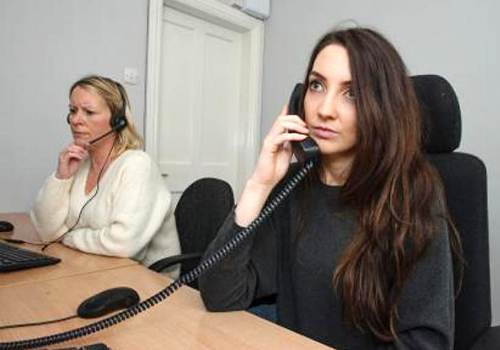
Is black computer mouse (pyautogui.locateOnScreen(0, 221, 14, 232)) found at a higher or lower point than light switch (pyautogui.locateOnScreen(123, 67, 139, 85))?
lower

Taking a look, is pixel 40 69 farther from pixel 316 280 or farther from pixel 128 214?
pixel 316 280

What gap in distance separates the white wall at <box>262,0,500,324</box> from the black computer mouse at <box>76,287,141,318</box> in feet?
6.39

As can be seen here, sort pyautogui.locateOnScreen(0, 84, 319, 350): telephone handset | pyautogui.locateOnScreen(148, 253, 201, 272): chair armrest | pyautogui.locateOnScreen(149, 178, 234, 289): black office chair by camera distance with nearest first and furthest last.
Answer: pyautogui.locateOnScreen(0, 84, 319, 350): telephone handset < pyautogui.locateOnScreen(148, 253, 201, 272): chair armrest < pyautogui.locateOnScreen(149, 178, 234, 289): black office chair

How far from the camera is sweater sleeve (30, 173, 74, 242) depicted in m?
1.42

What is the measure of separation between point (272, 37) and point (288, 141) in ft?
8.49

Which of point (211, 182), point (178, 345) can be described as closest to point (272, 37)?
point (211, 182)

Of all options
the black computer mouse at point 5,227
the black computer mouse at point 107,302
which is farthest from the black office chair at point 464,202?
the black computer mouse at point 5,227

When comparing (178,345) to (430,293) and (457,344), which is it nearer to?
(430,293)

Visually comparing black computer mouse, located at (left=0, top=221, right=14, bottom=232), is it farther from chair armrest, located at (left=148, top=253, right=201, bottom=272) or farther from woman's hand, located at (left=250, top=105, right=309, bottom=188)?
woman's hand, located at (left=250, top=105, right=309, bottom=188)

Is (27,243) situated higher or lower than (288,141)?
lower

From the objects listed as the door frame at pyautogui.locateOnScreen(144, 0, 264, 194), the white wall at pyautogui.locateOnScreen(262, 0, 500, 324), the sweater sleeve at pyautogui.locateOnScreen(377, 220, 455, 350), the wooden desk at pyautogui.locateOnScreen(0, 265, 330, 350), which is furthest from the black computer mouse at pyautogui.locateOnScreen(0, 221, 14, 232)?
the white wall at pyautogui.locateOnScreen(262, 0, 500, 324)

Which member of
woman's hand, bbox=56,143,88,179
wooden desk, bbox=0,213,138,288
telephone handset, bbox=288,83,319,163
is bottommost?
wooden desk, bbox=0,213,138,288

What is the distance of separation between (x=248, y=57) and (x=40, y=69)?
5.40 ft

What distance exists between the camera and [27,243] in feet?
4.57
